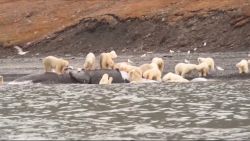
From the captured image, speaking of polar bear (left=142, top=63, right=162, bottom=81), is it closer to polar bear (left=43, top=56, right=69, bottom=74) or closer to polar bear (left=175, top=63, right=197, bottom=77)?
polar bear (left=175, top=63, right=197, bottom=77)

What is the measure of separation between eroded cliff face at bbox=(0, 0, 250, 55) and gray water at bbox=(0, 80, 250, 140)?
4602cm

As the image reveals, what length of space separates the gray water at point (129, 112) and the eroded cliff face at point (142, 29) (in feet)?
151

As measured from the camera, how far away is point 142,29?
304ft

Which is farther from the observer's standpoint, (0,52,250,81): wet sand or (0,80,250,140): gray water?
(0,52,250,81): wet sand

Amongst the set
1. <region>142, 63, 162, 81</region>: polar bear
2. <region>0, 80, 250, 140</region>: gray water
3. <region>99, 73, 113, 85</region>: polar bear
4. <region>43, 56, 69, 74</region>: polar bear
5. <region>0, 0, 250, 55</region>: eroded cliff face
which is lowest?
<region>0, 80, 250, 140</region>: gray water

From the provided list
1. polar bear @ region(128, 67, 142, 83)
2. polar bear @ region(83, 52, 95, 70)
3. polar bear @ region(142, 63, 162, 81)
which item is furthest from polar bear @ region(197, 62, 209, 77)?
polar bear @ region(83, 52, 95, 70)

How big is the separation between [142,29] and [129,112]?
7045 centimetres

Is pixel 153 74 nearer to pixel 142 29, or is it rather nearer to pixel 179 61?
pixel 179 61

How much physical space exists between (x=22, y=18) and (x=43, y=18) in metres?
5.22

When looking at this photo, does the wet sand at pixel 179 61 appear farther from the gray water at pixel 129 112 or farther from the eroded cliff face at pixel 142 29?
the gray water at pixel 129 112

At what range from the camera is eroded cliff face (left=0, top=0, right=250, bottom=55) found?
82.5 meters

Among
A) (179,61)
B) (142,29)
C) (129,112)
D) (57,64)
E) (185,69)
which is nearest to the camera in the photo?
(129,112)

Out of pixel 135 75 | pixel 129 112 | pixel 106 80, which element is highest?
pixel 135 75

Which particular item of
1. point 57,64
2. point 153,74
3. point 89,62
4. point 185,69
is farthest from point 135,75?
point 57,64
